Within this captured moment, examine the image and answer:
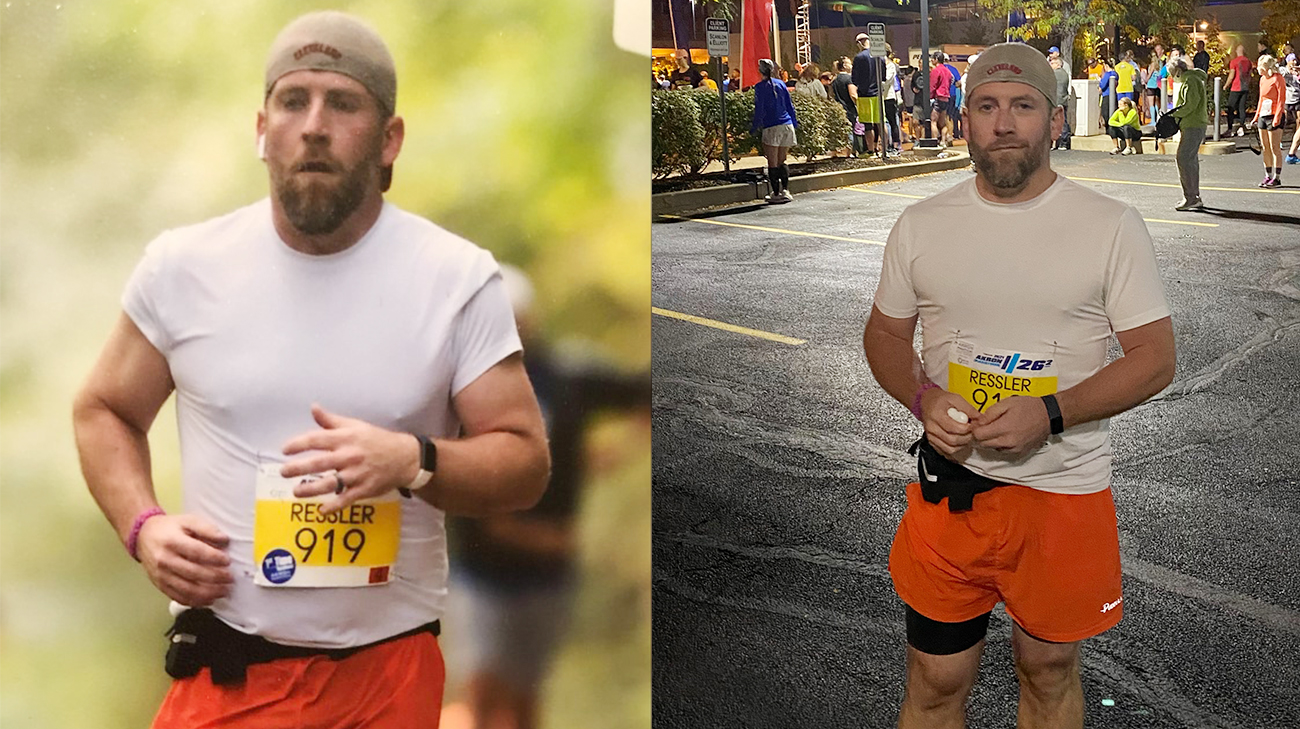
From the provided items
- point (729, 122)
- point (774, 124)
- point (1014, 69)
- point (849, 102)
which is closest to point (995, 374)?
point (1014, 69)

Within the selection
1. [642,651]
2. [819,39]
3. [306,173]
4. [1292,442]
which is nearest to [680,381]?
[1292,442]

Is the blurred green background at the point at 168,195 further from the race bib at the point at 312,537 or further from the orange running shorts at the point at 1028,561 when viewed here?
the orange running shorts at the point at 1028,561

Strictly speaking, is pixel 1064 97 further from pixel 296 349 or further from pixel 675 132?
pixel 296 349

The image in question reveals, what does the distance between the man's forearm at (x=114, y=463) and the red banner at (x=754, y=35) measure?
1649 centimetres

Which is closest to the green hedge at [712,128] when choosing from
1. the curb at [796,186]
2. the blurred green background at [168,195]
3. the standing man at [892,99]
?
the curb at [796,186]

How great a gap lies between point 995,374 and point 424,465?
154 cm

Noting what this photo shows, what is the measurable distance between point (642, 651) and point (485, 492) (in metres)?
0.45

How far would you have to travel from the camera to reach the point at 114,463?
5.95ft

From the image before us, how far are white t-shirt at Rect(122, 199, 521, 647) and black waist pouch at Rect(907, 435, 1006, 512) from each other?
1.38m

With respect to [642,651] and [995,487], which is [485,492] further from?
[995,487]

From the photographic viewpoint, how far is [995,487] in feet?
9.82

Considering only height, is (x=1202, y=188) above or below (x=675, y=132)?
below

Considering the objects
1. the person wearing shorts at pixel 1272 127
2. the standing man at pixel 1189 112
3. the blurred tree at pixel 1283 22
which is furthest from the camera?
the blurred tree at pixel 1283 22

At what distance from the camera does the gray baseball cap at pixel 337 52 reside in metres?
1.77
